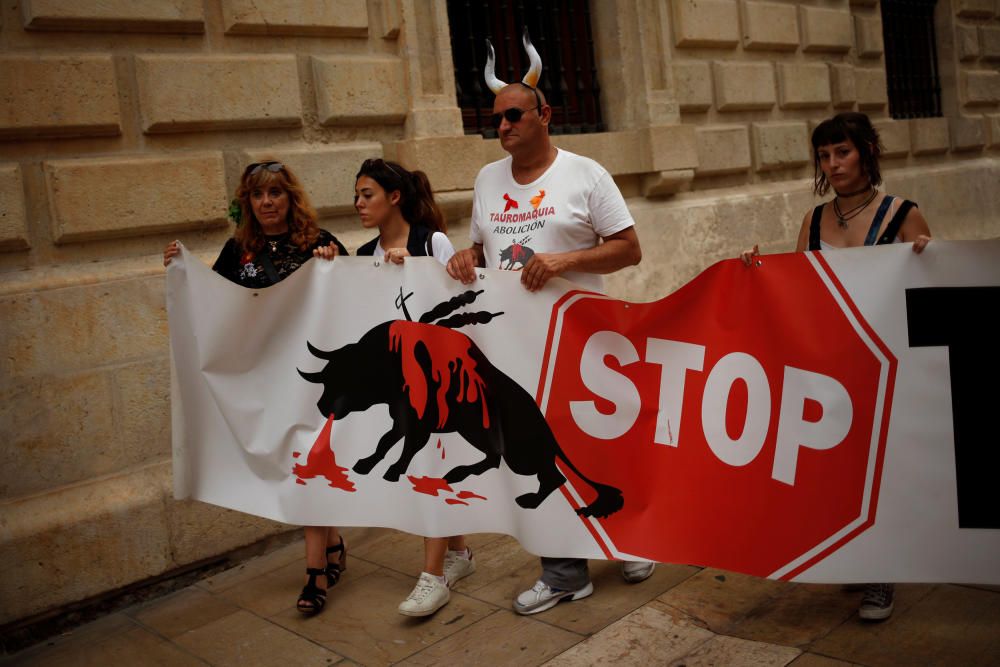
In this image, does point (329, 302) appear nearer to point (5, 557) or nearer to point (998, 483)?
point (5, 557)

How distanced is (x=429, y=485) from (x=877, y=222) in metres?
1.94

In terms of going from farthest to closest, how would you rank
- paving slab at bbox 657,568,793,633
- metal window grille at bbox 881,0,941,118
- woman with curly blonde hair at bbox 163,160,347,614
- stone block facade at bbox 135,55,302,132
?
metal window grille at bbox 881,0,941,118 < stone block facade at bbox 135,55,302,132 < woman with curly blonde hair at bbox 163,160,347,614 < paving slab at bbox 657,568,793,633

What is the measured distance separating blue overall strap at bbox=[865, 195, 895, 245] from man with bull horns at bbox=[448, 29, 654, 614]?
84cm

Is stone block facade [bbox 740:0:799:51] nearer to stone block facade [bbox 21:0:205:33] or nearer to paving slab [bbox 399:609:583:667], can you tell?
stone block facade [bbox 21:0:205:33]

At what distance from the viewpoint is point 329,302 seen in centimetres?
382

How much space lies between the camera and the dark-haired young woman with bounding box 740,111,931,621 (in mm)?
3283

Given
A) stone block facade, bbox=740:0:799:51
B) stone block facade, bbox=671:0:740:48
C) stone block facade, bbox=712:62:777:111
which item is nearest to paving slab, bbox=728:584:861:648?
stone block facade, bbox=671:0:740:48

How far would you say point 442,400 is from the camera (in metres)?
3.62

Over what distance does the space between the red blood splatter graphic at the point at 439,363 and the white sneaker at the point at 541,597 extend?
2.25ft

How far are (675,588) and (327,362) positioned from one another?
66.1 inches

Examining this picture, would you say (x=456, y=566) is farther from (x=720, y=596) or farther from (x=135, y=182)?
(x=135, y=182)

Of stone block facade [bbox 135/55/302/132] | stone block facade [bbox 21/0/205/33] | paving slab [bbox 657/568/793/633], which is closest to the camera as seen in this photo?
paving slab [bbox 657/568/793/633]

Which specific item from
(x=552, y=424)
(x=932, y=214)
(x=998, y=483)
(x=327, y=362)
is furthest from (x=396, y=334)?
(x=932, y=214)

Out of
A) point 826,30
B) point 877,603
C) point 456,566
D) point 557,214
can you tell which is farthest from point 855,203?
point 826,30
